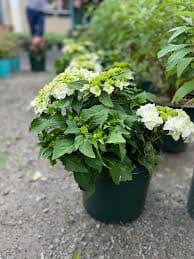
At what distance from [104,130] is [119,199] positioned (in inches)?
17.6

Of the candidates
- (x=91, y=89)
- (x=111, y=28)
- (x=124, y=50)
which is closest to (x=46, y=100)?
(x=91, y=89)

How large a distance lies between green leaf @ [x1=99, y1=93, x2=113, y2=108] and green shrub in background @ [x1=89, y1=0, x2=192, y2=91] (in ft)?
1.67

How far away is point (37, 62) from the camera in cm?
449

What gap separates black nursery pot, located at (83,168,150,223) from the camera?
131 centimetres

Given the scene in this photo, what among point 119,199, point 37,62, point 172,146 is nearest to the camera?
point 119,199

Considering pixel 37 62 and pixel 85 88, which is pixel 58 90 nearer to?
pixel 85 88

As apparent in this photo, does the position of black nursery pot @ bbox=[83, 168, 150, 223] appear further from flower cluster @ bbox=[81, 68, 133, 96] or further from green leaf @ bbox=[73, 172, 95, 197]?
flower cluster @ bbox=[81, 68, 133, 96]

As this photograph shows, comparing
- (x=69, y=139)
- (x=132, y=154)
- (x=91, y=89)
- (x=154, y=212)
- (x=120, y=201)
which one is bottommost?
(x=154, y=212)

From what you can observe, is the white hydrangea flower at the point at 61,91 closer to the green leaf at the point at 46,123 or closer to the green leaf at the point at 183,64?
the green leaf at the point at 46,123

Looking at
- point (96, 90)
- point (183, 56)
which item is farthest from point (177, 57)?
point (96, 90)

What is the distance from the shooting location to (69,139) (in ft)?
3.61

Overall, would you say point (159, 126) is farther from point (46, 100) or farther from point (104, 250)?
point (104, 250)

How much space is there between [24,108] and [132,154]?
1.98m

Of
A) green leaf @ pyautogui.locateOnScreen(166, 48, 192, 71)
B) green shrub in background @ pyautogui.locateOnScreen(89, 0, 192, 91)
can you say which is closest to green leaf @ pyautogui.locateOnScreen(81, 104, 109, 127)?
green leaf @ pyautogui.locateOnScreen(166, 48, 192, 71)
